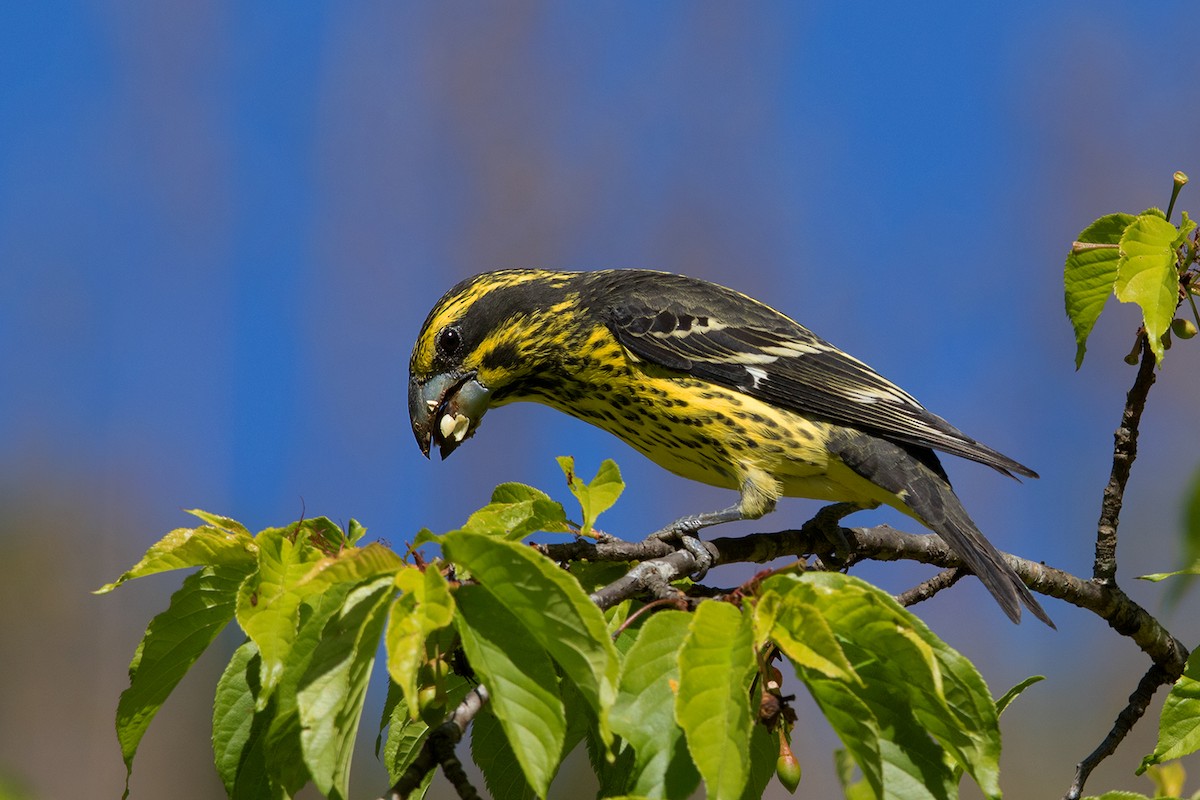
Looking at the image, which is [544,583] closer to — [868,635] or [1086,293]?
[868,635]

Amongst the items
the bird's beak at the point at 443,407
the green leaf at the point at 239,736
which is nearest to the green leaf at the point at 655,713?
the green leaf at the point at 239,736

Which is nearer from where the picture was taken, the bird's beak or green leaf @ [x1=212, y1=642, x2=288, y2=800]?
green leaf @ [x1=212, y1=642, x2=288, y2=800]

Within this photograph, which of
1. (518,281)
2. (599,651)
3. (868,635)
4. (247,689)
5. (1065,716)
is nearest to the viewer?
(599,651)

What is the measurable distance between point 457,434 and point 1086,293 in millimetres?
2620

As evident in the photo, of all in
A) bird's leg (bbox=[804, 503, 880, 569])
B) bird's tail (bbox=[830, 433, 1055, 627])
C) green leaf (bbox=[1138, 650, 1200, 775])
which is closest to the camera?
green leaf (bbox=[1138, 650, 1200, 775])

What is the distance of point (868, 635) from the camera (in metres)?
2.48

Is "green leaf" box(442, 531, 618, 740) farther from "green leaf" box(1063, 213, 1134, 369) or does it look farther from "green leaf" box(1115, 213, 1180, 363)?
"green leaf" box(1063, 213, 1134, 369)

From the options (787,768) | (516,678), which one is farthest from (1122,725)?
(516,678)

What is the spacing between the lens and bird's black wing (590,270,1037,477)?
5.00 meters

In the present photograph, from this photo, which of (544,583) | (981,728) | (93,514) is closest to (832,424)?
(981,728)

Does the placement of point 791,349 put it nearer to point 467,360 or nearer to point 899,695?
point 467,360

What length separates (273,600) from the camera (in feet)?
8.19

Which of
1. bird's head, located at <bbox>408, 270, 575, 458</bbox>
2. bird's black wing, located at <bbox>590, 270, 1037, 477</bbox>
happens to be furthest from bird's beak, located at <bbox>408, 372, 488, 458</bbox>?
bird's black wing, located at <bbox>590, 270, 1037, 477</bbox>

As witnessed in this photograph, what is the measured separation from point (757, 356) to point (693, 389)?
1.33 ft
